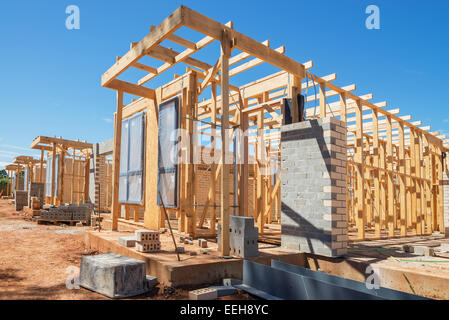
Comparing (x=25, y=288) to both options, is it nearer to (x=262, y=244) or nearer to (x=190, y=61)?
(x=262, y=244)

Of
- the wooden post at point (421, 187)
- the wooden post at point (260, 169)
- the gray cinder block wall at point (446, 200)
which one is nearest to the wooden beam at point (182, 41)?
the wooden post at point (260, 169)

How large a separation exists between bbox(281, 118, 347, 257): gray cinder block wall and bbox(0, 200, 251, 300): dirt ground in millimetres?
2417

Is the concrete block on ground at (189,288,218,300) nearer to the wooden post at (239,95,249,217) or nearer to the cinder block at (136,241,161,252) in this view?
the cinder block at (136,241,161,252)

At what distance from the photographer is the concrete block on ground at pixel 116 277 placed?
167 inches

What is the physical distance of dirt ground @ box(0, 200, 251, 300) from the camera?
4.32 m

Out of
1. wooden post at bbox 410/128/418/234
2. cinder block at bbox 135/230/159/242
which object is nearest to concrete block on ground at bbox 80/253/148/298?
cinder block at bbox 135/230/159/242

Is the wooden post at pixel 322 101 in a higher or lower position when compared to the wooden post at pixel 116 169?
higher

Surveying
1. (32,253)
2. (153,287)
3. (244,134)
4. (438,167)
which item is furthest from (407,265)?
(438,167)

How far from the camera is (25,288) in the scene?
4.61 meters

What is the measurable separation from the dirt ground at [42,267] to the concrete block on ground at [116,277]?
11 centimetres

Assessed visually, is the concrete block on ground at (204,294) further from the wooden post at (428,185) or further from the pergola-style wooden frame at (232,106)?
the wooden post at (428,185)

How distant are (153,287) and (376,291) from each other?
117 inches

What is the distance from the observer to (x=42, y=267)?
235 inches

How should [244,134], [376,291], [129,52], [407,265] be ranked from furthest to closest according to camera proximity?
[244,134] → [129,52] → [407,265] → [376,291]
